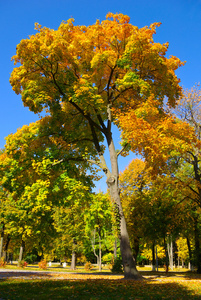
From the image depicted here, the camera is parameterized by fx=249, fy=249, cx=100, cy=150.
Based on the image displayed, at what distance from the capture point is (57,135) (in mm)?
15109

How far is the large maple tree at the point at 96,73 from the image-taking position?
493 inches

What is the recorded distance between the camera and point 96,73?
14008 millimetres

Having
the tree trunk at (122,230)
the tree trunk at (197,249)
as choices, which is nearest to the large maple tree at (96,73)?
the tree trunk at (122,230)

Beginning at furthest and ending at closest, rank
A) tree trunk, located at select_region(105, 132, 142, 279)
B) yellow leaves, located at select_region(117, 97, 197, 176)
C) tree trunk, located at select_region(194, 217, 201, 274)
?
tree trunk, located at select_region(194, 217, 201, 274), tree trunk, located at select_region(105, 132, 142, 279), yellow leaves, located at select_region(117, 97, 197, 176)

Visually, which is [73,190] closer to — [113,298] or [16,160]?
[16,160]

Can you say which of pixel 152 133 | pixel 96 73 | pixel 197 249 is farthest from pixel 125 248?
pixel 197 249

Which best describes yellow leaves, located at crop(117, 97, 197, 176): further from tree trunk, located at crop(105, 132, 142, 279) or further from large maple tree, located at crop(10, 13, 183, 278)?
tree trunk, located at crop(105, 132, 142, 279)

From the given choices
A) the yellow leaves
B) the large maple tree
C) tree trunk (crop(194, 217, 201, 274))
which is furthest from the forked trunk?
tree trunk (crop(194, 217, 201, 274))

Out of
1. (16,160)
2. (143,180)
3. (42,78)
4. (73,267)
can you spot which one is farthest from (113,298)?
(73,267)

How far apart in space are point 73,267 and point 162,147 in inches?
1086

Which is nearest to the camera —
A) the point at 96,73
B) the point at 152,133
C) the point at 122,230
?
the point at 152,133

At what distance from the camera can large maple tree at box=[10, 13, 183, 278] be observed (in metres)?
12.5

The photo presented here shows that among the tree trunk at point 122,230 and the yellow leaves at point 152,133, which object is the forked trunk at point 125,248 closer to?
the tree trunk at point 122,230

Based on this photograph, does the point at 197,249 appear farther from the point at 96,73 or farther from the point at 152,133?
the point at 96,73
